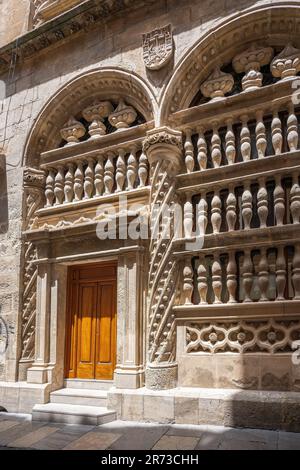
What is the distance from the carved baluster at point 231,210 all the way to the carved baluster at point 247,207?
122 millimetres

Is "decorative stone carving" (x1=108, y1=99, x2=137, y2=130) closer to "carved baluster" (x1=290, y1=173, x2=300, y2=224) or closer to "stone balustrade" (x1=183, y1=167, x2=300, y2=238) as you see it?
"stone balustrade" (x1=183, y1=167, x2=300, y2=238)

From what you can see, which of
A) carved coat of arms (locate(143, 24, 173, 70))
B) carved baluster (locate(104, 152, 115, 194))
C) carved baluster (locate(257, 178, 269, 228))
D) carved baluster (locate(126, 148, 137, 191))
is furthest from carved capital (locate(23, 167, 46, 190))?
carved baluster (locate(257, 178, 269, 228))

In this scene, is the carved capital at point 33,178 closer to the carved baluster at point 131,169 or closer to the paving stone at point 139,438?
the carved baluster at point 131,169

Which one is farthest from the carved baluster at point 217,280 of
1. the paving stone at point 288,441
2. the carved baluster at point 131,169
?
the carved baluster at point 131,169

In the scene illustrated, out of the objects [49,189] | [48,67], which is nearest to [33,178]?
[49,189]

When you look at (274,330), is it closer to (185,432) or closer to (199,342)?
(199,342)

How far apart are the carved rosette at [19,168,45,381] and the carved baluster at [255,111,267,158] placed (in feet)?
10.7

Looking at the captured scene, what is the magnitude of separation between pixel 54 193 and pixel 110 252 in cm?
148

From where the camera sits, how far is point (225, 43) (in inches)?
205

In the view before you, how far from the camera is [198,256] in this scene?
4926 mm

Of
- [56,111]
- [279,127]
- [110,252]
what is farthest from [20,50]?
[279,127]

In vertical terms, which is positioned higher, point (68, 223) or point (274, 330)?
point (68, 223)

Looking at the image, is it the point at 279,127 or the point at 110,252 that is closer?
the point at 279,127

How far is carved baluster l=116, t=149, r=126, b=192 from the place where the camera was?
18.5ft
